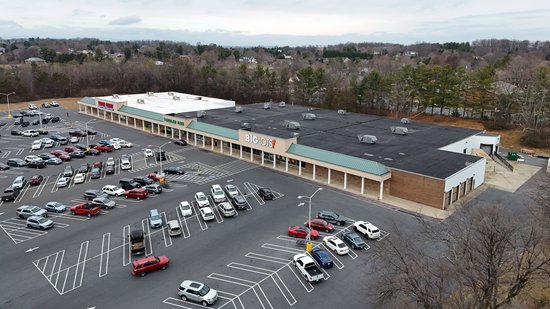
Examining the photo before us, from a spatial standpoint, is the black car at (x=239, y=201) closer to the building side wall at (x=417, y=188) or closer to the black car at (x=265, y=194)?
the black car at (x=265, y=194)

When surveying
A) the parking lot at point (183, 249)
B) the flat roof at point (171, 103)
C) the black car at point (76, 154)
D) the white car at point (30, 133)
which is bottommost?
the parking lot at point (183, 249)

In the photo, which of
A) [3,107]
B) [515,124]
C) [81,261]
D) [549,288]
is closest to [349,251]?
[549,288]

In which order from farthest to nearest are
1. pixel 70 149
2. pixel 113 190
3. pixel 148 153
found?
pixel 70 149, pixel 148 153, pixel 113 190

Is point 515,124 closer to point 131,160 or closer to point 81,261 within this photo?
point 131,160

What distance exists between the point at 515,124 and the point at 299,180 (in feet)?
180

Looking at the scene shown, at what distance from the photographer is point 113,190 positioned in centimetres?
4247

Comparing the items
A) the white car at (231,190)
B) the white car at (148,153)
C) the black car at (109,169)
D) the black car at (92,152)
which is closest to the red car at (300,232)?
the white car at (231,190)

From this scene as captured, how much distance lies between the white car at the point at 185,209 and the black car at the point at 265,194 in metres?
7.55

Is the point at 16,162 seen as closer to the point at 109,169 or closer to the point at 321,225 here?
the point at 109,169

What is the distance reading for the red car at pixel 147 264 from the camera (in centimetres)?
2696

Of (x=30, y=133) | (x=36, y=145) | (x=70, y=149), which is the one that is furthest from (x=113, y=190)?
(x=30, y=133)

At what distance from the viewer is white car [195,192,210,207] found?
38812mm

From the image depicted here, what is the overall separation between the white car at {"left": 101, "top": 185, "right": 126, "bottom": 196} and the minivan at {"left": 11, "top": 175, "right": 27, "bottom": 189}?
406 inches

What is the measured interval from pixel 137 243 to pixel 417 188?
1089 inches
